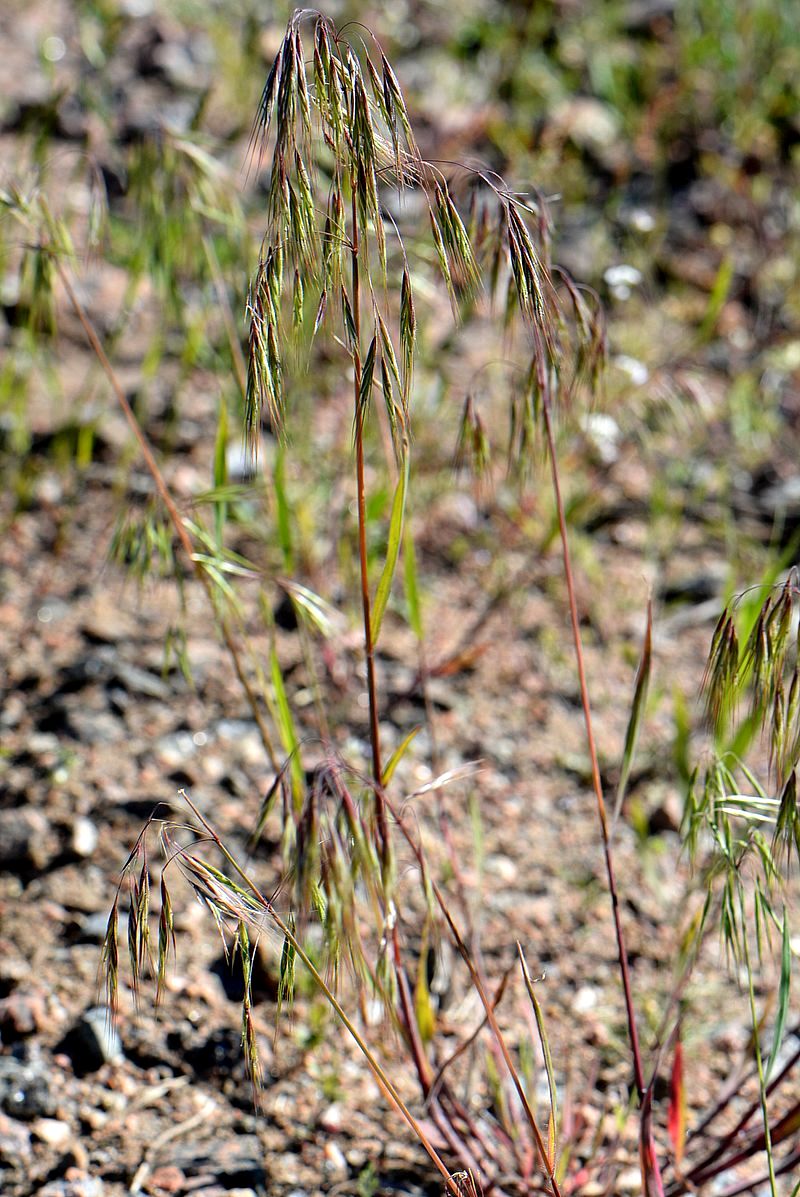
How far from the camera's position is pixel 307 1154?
163cm

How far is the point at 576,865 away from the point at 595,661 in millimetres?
566

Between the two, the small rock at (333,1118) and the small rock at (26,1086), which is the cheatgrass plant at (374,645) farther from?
the small rock at (26,1086)

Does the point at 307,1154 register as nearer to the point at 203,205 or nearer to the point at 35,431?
the point at 203,205

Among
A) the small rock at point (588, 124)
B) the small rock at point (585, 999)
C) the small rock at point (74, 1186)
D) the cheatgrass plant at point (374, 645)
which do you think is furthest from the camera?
the small rock at point (588, 124)

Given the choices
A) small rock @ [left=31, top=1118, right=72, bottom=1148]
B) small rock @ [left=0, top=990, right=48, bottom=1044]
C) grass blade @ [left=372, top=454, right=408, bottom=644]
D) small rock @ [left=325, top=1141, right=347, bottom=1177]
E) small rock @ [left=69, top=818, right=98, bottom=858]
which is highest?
grass blade @ [left=372, top=454, right=408, bottom=644]

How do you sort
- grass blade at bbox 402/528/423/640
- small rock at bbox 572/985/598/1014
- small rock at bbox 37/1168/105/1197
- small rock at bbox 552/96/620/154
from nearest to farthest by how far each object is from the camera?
small rock at bbox 37/1168/105/1197, grass blade at bbox 402/528/423/640, small rock at bbox 572/985/598/1014, small rock at bbox 552/96/620/154

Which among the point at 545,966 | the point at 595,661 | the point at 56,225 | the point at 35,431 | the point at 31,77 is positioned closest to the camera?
the point at 56,225

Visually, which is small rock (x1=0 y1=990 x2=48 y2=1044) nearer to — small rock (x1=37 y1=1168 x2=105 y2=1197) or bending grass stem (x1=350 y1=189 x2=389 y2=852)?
small rock (x1=37 y1=1168 x2=105 y2=1197)

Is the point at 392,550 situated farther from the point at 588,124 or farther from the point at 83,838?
the point at 588,124

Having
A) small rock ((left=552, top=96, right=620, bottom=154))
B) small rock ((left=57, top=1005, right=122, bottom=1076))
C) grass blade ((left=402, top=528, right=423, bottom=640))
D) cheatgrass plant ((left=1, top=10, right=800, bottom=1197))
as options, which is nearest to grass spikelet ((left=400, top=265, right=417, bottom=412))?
cheatgrass plant ((left=1, top=10, right=800, bottom=1197))

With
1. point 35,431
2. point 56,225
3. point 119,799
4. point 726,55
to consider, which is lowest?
point 119,799

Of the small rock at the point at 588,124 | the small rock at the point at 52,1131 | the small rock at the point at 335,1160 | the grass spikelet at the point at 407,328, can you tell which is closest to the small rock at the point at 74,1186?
the small rock at the point at 52,1131

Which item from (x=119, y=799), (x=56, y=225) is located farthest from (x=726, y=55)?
(x=119, y=799)

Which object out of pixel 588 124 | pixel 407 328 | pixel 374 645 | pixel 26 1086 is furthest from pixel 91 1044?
pixel 588 124
